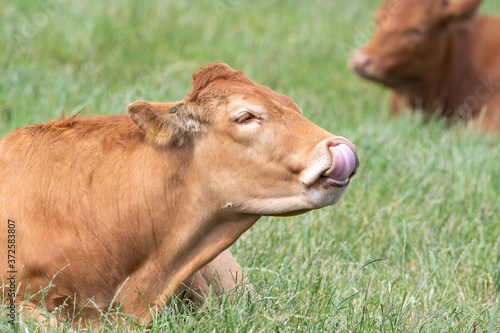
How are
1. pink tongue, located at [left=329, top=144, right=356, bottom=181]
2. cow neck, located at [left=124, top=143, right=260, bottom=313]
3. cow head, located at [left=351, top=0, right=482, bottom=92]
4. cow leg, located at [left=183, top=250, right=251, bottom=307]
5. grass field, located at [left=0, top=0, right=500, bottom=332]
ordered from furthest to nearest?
1. cow head, located at [left=351, top=0, right=482, bottom=92]
2. grass field, located at [left=0, top=0, right=500, bottom=332]
3. cow leg, located at [left=183, top=250, right=251, bottom=307]
4. cow neck, located at [left=124, top=143, right=260, bottom=313]
5. pink tongue, located at [left=329, top=144, right=356, bottom=181]

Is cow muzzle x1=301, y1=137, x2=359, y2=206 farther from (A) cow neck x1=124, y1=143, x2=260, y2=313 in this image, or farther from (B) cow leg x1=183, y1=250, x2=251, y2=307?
(B) cow leg x1=183, y1=250, x2=251, y2=307

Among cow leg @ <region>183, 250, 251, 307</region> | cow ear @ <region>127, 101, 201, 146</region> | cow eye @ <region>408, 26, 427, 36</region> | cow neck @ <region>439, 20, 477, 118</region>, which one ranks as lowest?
cow neck @ <region>439, 20, 477, 118</region>

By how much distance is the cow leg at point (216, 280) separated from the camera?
368cm

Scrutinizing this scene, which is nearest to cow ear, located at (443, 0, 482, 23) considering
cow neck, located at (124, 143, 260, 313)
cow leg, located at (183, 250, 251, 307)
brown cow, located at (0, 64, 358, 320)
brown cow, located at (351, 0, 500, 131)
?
brown cow, located at (351, 0, 500, 131)

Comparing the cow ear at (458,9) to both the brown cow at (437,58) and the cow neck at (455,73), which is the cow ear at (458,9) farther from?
the cow neck at (455,73)

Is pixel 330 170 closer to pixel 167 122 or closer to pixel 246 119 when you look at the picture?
pixel 246 119

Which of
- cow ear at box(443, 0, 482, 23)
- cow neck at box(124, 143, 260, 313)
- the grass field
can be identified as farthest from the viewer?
cow ear at box(443, 0, 482, 23)

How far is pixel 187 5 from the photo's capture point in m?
10.3

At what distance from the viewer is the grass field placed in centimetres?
381

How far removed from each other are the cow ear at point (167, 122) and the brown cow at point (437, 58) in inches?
234

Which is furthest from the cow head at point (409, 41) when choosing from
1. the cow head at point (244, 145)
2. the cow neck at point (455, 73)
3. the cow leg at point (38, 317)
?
the cow leg at point (38, 317)

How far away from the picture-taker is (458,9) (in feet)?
31.6

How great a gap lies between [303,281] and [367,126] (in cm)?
389

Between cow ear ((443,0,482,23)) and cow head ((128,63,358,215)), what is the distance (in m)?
6.68
